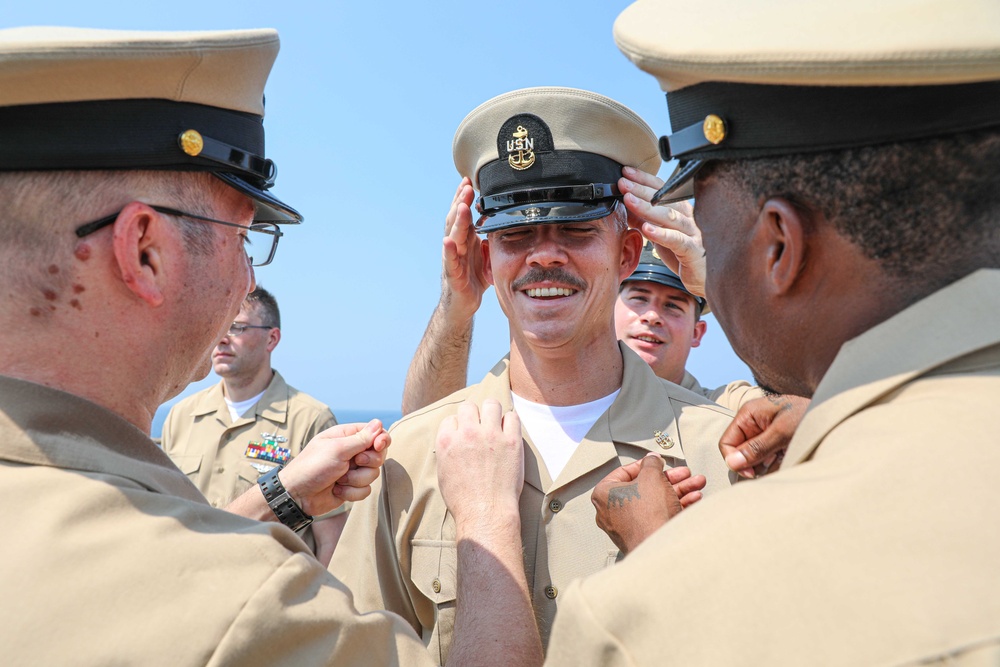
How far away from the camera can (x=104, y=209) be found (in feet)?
6.25

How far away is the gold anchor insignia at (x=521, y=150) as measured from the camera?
3453mm

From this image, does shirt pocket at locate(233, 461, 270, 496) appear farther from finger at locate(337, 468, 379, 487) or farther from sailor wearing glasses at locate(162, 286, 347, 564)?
finger at locate(337, 468, 379, 487)

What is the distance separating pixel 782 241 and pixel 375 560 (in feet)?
6.58

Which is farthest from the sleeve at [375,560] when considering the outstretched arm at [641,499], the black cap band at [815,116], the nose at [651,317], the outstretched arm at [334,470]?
the nose at [651,317]

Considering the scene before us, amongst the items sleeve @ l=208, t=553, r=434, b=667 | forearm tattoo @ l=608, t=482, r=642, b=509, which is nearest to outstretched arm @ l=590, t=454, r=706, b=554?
forearm tattoo @ l=608, t=482, r=642, b=509

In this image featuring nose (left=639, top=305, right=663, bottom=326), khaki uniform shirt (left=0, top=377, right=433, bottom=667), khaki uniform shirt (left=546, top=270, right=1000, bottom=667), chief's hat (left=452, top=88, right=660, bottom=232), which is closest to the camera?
khaki uniform shirt (left=546, top=270, right=1000, bottom=667)

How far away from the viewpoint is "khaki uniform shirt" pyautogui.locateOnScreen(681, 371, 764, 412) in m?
5.13

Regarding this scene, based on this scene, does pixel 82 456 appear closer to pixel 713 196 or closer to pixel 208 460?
pixel 713 196

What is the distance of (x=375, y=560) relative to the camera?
310 centimetres

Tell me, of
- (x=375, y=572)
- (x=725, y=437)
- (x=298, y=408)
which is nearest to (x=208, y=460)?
(x=298, y=408)

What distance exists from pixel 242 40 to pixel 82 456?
106cm

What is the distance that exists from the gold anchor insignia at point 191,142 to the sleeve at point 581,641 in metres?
1.37

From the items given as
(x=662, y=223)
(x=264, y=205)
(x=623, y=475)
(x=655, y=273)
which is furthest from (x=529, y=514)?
(x=655, y=273)

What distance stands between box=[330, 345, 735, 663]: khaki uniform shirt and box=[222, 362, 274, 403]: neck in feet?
19.9
